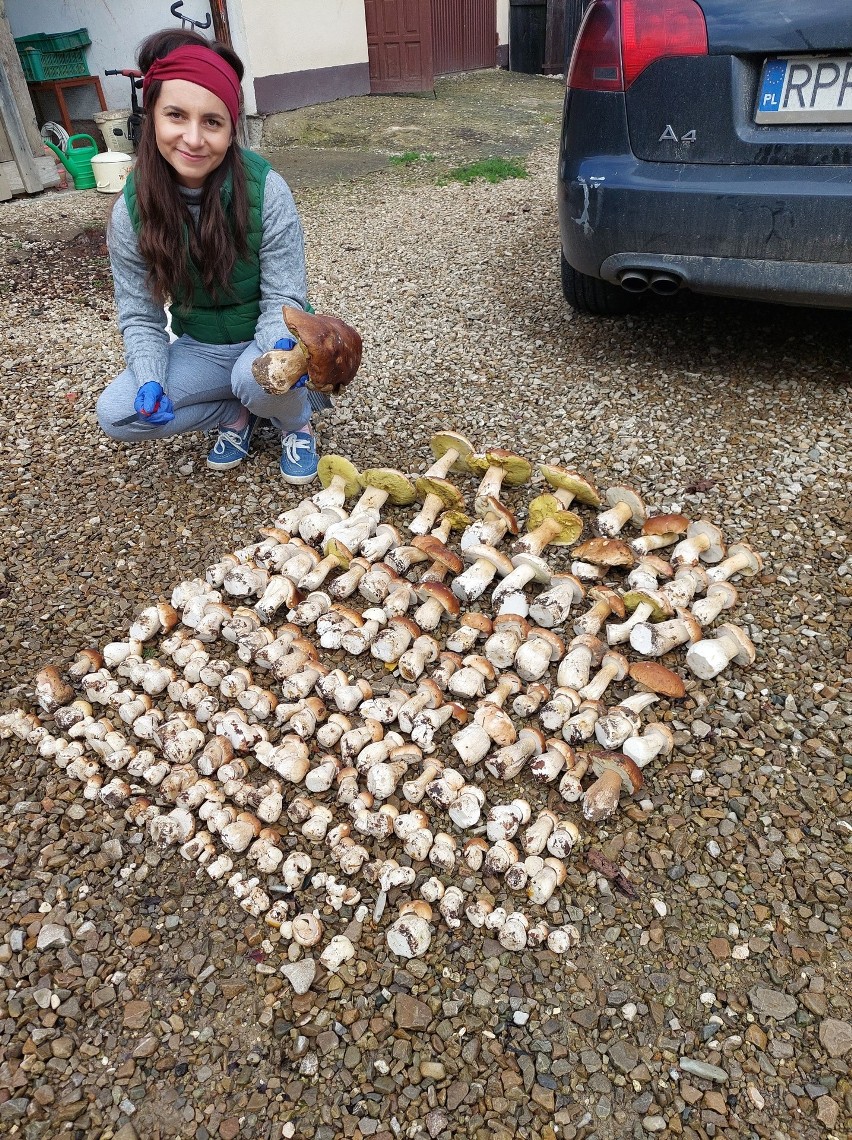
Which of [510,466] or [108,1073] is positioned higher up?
[510,466]

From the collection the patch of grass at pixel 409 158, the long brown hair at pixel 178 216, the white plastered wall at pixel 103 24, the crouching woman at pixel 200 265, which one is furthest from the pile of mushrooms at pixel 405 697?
the white plastered wall at pixel 103 24

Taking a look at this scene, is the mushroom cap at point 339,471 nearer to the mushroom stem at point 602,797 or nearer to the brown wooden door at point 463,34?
the mushroom stem at point 602,797

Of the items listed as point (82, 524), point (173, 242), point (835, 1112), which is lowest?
point (835, 1112)

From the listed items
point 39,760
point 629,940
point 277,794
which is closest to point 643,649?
point 629,940

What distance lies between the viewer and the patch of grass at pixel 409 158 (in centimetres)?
998

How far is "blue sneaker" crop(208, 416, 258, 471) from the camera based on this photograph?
13.9 ft

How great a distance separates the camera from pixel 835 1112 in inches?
74.2

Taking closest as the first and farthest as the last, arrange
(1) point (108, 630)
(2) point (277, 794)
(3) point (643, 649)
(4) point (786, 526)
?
1. (2) point (277, 794)
2. (3) point (643, 649)
3. (1) point (108, 630)
4. (4) point (786, 526)

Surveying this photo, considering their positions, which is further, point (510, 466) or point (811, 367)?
point (811, 367)

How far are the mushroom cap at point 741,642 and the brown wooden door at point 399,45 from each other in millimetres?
12927

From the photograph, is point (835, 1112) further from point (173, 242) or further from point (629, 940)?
point (173, 242)

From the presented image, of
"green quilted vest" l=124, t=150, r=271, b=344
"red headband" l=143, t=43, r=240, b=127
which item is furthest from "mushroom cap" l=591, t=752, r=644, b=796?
"red headband" l=143, t=43, r=240, b=127

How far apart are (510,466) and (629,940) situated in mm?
2179

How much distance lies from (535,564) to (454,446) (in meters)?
0.88
